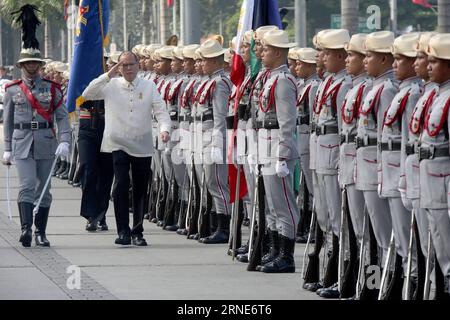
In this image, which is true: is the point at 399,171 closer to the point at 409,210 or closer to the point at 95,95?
the point at 409,210

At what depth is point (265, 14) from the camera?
49.5 feet

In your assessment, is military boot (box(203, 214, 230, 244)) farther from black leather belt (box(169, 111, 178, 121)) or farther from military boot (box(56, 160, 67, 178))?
military boot (box(56, 160, 67, 178))

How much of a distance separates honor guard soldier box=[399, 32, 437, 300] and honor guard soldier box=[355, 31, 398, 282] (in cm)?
70

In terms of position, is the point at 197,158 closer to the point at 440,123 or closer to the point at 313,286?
the point at 313,286

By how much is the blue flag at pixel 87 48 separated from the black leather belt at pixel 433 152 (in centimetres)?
822

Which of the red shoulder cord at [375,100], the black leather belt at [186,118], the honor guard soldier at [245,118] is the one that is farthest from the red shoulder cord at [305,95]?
the red shoulder cord at [375,100]

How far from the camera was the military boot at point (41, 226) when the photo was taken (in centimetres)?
1566

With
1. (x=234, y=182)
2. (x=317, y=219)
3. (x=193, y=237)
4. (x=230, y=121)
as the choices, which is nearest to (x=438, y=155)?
(x=317, y=219)

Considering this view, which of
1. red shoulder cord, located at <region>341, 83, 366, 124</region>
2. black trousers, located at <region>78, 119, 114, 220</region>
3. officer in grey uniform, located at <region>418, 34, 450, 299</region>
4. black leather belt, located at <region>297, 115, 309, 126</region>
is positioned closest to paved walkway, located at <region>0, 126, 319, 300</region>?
black trousers, located at <region>78, 119, 114, 220</region>

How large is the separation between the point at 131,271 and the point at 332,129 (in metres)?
2.45

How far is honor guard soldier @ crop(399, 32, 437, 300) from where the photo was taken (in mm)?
10273

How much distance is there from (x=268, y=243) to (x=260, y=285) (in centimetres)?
133

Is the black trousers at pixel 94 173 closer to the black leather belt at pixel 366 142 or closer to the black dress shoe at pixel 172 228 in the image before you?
the black dress shoe at pixel 172 228
